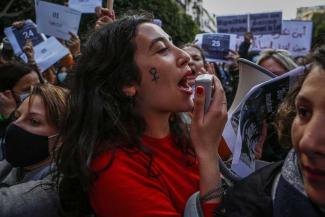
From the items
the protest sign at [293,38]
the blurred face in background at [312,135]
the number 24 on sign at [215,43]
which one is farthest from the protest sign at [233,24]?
the blurred face in background at [312,135]

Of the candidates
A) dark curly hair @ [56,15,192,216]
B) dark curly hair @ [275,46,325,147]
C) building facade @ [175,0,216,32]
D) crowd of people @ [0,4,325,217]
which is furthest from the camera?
building facade @ [175,0,216,32]

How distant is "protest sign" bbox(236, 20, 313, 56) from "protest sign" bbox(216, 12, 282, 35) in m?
0.25

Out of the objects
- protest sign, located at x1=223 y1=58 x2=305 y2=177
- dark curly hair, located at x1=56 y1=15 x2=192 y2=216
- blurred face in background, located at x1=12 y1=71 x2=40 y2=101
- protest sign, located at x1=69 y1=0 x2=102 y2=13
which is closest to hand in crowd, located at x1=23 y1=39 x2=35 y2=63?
protest sign, located at x1=69 y1=0 x2=102 y2=13

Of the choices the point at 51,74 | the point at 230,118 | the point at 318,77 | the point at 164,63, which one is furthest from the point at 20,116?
the point at 51,74

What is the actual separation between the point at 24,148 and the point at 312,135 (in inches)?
58.9

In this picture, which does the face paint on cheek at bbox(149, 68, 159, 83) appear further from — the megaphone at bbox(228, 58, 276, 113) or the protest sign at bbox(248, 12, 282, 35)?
the protest sign at bbox(248, 12, 282, 35)

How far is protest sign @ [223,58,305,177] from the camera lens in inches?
53.3

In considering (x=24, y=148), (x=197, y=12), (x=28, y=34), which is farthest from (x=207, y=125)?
(x=197, y=12)

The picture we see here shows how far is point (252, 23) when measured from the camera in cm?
801

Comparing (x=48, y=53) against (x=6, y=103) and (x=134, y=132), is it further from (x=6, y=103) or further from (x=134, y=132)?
(x=134, y=132)

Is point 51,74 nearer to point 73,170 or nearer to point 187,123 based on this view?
point 187,123

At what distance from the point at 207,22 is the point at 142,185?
338 feet

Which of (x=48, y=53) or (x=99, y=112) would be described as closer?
(x=99, y=112)

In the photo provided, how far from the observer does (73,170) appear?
152cm
